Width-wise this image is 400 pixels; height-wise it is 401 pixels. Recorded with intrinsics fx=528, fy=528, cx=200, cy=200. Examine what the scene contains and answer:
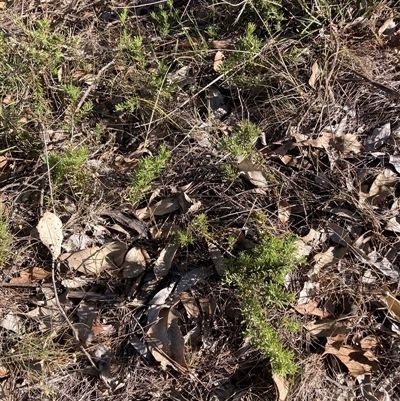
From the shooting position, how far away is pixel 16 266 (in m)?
2.40

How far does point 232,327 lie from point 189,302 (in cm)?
21

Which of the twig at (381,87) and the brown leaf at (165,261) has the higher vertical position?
the twig at (381,87)

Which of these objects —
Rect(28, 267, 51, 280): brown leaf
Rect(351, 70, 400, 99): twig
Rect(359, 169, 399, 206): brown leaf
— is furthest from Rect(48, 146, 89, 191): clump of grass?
Rect(351, 70, 400, 99): twig

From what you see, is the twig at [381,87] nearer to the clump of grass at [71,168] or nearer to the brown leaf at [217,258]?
the brown leaf at [217,258]

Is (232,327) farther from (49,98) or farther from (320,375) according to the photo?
(49,98)

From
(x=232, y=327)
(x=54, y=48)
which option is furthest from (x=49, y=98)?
(x=232, y=327)

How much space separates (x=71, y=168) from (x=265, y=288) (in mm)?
1019

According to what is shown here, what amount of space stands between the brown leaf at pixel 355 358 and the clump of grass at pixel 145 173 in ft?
3.31

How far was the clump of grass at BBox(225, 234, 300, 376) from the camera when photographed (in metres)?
1.93

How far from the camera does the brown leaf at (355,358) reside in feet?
6.82

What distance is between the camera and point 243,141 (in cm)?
237

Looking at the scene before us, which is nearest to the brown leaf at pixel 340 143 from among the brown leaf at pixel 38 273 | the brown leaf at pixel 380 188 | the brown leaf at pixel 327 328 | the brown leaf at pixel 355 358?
the brown leaf at pixel 380 188

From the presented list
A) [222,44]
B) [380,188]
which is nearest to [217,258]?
[380,188]

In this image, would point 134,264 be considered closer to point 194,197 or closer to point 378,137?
point 194,197
